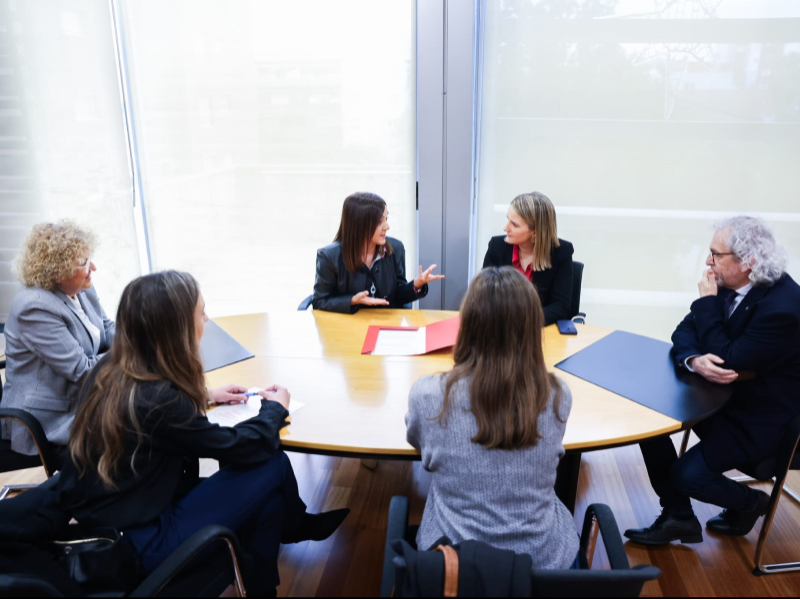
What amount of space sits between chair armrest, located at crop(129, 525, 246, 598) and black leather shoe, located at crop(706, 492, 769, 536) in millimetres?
1998

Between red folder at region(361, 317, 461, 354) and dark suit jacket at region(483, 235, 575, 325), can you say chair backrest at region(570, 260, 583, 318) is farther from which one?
red folder at region(361, 317, 461, 354)

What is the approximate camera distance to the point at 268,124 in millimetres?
4125

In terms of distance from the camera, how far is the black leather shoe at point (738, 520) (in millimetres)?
2375

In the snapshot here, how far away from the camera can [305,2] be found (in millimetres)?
3865

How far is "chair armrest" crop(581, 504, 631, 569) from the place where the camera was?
142cm

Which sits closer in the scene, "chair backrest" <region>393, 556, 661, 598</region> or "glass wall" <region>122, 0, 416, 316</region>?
"chair backrest" <region>393, 556, 661, 598</region>

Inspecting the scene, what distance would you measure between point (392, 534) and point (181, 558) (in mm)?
515

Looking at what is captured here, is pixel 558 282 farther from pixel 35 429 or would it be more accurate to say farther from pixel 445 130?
pixel 35 429

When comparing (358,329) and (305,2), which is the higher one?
(305,2)

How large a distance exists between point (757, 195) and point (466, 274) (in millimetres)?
1873

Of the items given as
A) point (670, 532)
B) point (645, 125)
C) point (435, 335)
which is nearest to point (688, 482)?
point (670, 532)

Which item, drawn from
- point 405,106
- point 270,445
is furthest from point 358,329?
point 405,106

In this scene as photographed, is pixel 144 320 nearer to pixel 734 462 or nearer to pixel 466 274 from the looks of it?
pixel 734 462

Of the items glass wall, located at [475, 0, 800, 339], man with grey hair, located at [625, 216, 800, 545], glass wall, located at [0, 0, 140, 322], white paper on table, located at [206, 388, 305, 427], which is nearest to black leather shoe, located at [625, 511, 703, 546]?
man with grey hair, located at [625, 216, 800, 545]
